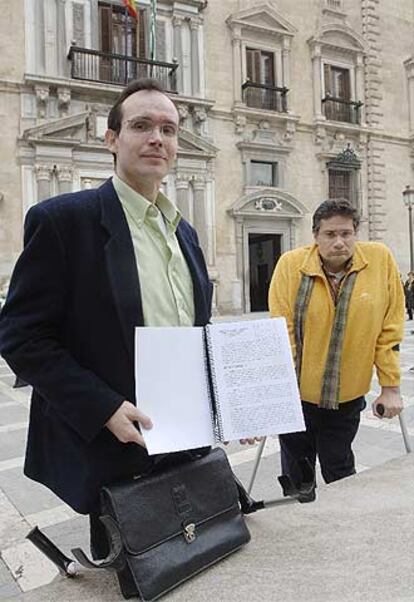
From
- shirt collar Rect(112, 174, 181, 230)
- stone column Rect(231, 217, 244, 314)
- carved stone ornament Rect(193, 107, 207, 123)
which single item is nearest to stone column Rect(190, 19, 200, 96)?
carved stone ornament Rect(193, 107, 207, 123)

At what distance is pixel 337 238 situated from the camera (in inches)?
104

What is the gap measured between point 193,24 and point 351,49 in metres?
6.92

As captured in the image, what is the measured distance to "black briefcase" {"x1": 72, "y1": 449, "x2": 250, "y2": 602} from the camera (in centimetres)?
125

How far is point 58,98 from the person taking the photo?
630 inches

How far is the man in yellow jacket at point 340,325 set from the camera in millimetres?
2641

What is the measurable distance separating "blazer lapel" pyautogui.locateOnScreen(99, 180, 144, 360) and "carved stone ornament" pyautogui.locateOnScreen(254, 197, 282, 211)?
17.9m

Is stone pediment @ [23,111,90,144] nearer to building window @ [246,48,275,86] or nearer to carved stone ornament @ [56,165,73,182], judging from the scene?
carved stone ornament @ [56,165,73,182]

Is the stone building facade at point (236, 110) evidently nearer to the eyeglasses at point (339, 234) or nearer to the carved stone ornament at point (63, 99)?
the carved stone ornament at point (63, 99)

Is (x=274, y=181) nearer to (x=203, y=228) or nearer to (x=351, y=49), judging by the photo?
(x=203, y=228)

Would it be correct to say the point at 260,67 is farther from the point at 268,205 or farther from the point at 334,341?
the point at 334,341

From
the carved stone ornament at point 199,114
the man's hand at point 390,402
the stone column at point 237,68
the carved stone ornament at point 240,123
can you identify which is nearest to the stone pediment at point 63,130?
the carved stone ornament at point 199,114

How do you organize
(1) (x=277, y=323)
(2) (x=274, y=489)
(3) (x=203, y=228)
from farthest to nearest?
1. (3) (x=203, y=228)
2. (2) (x=274, y=489)
3. (1) (x=277, y=323)

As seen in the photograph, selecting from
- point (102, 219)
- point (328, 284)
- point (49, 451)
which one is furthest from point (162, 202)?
point (328, 284)

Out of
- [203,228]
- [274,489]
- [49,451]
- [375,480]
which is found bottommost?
[274,489]
